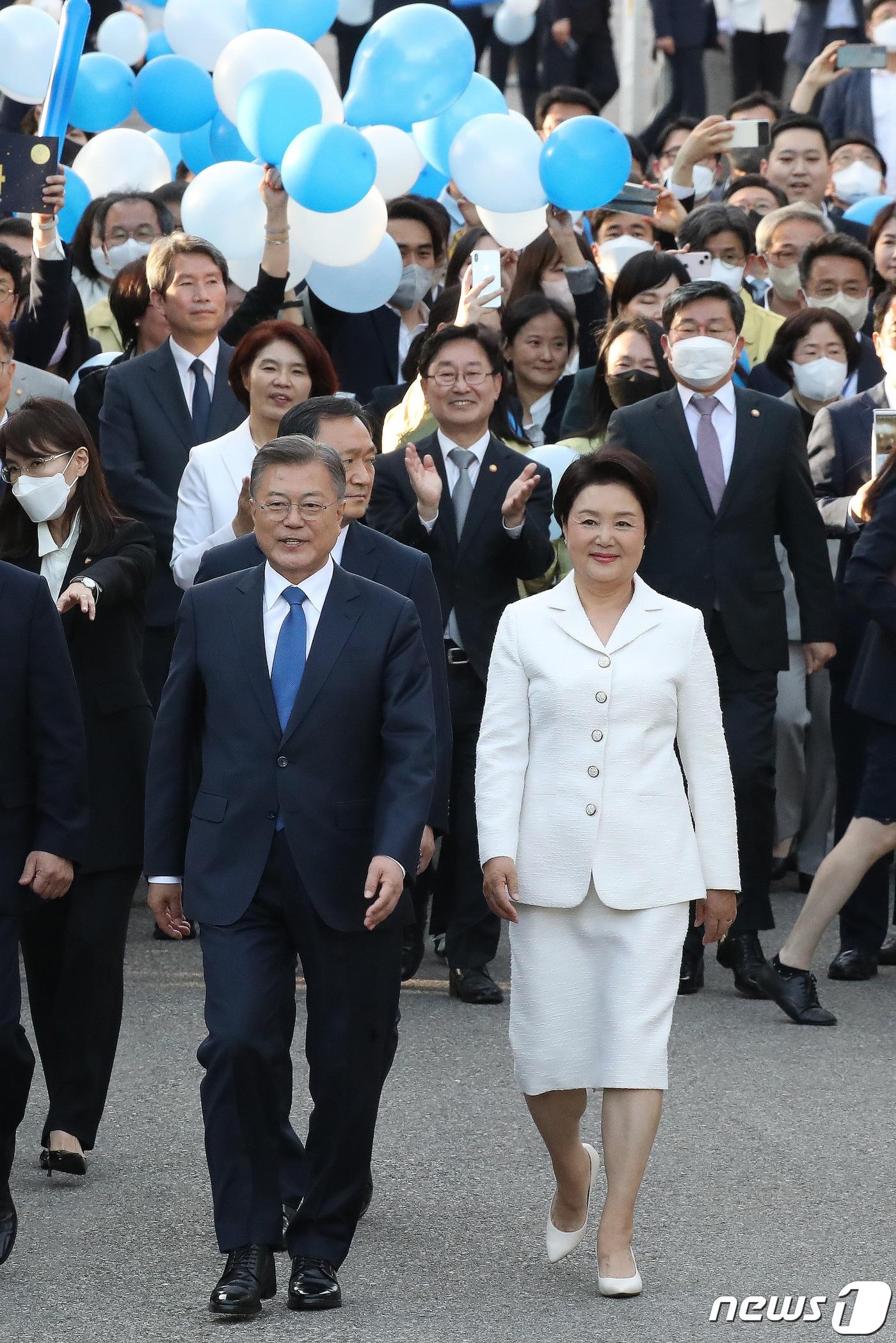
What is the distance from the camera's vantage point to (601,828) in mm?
5055

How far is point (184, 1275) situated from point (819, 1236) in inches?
Answer: 59.8

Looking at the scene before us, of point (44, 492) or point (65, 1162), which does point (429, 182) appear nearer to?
point (44, 492)

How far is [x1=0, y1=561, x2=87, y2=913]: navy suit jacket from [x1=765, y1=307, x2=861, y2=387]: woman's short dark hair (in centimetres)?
463

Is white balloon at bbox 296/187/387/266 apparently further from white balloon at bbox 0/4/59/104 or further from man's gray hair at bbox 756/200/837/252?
man's gray hair at bbox 756/200/837/252

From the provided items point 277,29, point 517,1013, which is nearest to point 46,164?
point 277,29

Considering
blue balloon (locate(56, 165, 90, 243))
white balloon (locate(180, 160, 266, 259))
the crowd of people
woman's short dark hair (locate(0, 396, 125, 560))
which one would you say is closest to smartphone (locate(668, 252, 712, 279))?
the crowd of people

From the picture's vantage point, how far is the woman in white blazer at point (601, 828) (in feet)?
16.4

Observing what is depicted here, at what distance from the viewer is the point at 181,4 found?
33.9ft

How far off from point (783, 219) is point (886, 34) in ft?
11.2

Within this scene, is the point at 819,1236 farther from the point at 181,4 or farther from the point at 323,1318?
the point at 181,4

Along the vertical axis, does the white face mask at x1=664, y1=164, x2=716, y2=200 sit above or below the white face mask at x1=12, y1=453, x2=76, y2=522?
above

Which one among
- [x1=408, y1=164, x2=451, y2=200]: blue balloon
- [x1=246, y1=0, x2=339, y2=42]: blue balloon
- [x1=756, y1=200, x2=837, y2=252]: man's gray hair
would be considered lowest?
[x1=756, y1=200, x2=837, y2=252]: man's gray hair

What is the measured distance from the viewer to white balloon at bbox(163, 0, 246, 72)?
33.5ft

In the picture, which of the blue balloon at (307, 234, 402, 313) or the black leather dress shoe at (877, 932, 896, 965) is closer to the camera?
the black leather dress shoe at (877, 932, 896, 965)
